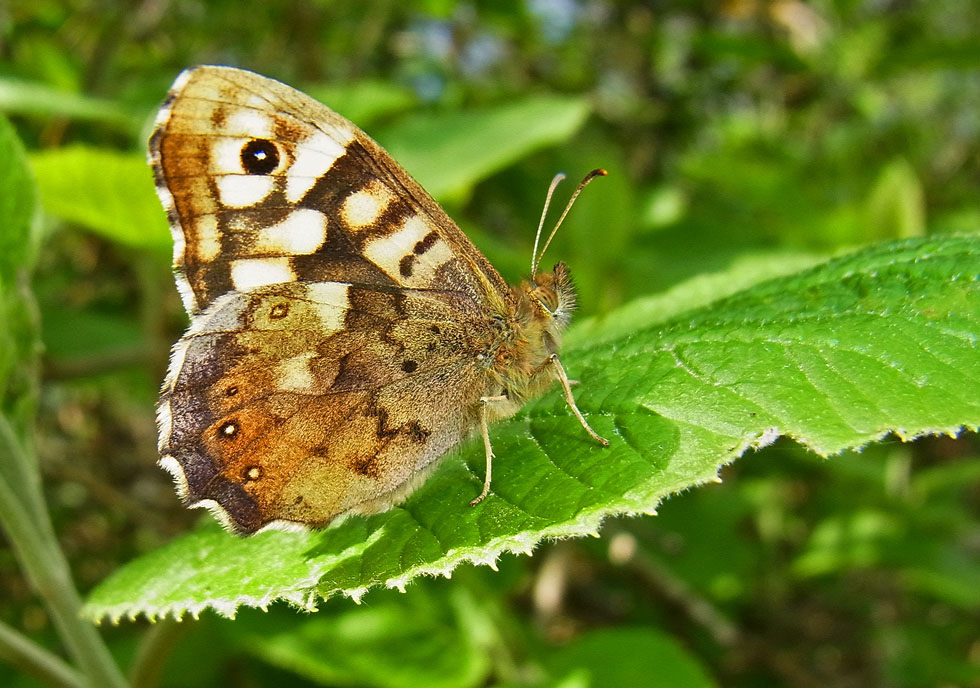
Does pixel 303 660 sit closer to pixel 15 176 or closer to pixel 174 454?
pixel 174 454

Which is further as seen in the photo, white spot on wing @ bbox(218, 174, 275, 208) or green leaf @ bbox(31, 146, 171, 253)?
green leaf @ bbox(31, 146, 171, 253)

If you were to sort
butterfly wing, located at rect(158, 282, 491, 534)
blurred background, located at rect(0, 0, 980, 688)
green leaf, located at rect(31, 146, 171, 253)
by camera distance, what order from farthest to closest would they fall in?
blurred background, located at rect(0, 0, 980, 688) → green leaf, located at rect(31, 146, 171, 253) → butterfly wing, located at rect(158, 282, 491, 534)

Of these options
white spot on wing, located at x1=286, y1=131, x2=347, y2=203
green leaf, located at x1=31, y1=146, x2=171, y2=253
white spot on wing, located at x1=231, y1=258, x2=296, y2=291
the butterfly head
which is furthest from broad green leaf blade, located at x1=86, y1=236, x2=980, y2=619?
green leaf, located at x1=31, y1=146, x2=171, y2=253


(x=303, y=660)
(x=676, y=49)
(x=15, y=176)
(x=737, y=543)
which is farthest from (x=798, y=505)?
(x=15, y=176)

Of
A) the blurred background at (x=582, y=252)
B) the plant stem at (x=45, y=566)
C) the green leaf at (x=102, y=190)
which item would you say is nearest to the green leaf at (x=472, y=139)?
the blurred background at (x=582, y=252)

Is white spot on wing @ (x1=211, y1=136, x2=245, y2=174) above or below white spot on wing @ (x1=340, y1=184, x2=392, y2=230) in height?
above

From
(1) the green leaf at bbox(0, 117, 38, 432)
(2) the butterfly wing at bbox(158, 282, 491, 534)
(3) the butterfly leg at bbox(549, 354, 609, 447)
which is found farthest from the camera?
(1) the green leaf at bbox(0, 117, 38, 432)

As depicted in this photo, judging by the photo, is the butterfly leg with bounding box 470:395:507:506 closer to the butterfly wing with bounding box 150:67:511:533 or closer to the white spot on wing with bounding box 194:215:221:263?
the butterfly wing with bounding box 150:67:511:533

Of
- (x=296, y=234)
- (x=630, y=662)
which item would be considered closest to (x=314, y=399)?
(x=296, y=234)

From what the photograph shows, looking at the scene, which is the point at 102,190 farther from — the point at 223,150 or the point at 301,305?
the point at 301,305
